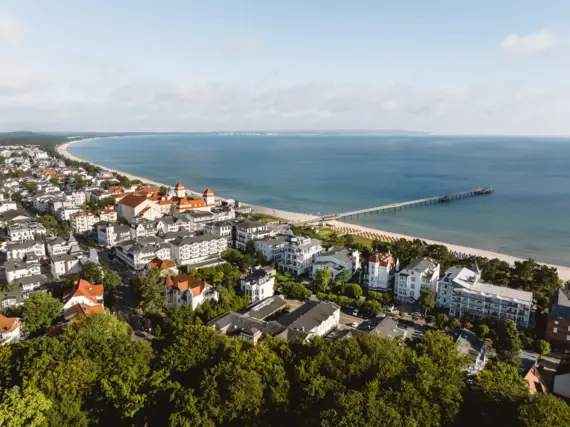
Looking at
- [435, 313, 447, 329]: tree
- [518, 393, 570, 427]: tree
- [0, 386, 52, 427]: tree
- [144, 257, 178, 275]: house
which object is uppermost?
[518, 393, 570, 427]: tree

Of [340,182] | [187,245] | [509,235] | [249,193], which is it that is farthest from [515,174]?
[187,245]

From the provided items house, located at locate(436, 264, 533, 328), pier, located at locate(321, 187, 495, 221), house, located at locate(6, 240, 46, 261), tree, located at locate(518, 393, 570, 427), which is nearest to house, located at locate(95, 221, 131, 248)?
house, located at locate(6, 240, 46, 261)

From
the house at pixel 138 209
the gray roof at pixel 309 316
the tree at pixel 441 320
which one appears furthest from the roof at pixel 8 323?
the house at pixel 138 209

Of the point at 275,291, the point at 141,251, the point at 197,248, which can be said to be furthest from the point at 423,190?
the point at 141,251

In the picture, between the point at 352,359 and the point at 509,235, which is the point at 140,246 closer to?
the point at 352,359

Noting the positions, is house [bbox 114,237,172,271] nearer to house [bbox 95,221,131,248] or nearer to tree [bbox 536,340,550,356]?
house [bbox 95,221,131,248]

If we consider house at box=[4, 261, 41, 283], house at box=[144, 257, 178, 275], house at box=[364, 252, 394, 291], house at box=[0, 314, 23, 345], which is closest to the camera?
house at box=[0, 314, 23, 345]

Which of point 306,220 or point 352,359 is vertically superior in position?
point 352,359
